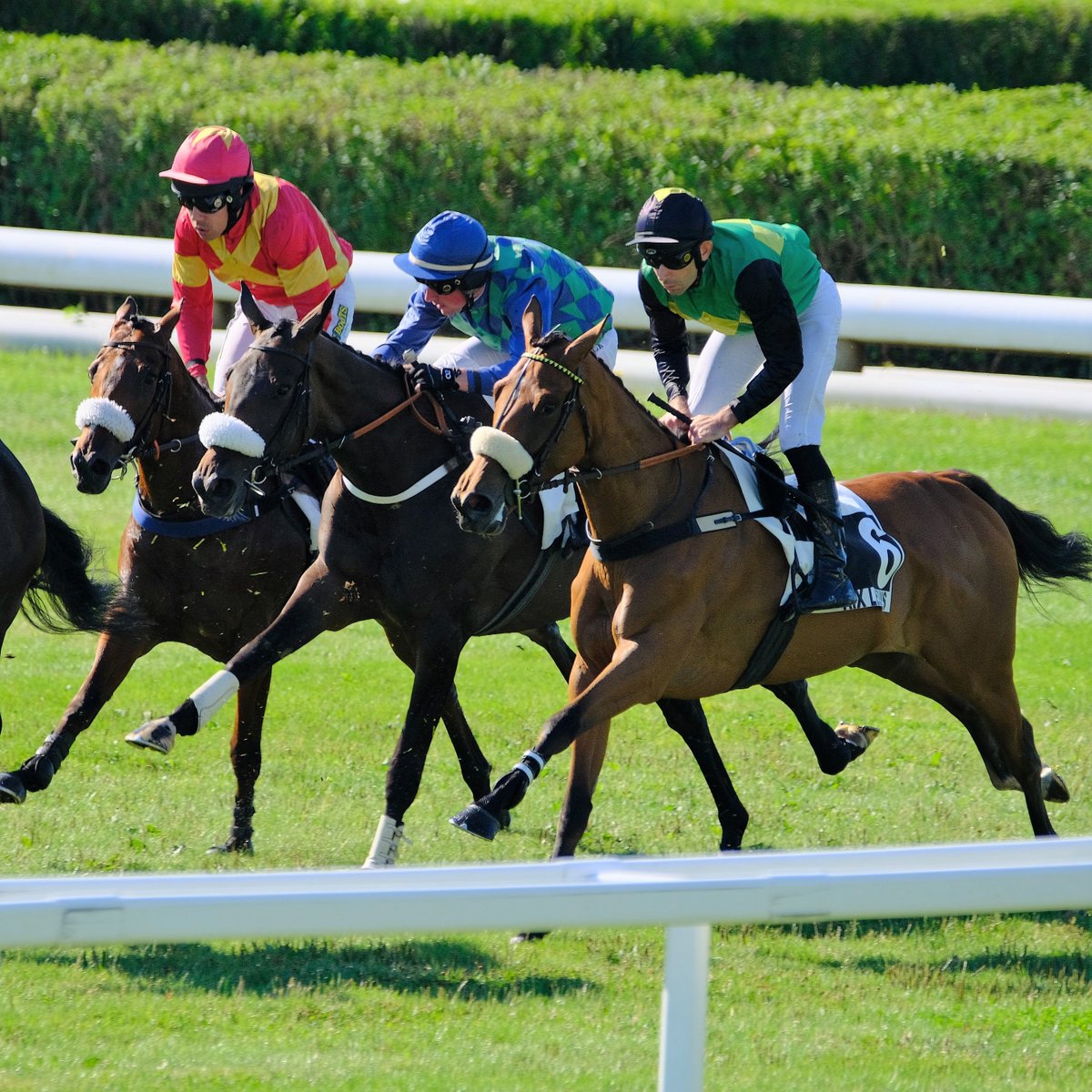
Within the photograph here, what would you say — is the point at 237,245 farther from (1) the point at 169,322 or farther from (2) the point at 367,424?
(2) the point at 367,424

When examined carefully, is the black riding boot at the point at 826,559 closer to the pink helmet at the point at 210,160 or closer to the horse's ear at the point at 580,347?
the horse's ear at the point at 580,347

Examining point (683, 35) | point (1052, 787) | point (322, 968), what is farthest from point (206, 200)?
point (683, 35)

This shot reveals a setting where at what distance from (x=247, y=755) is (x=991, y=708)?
96.4 inches

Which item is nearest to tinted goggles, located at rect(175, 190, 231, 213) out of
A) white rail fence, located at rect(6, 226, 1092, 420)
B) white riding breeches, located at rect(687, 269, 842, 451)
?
white riding breeches, located at rect(687, 269, 842, 451)

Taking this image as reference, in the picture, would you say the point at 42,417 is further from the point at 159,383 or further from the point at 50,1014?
the point at 50,1014

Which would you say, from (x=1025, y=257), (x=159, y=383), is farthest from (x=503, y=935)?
(x=1025, y=257)

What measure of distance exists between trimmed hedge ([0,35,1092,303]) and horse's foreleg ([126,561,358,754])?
7.45 metres

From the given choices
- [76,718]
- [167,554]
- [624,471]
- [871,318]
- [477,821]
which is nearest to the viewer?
[477,821]

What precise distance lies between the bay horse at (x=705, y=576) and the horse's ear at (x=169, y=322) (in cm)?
143

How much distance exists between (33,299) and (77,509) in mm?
4196

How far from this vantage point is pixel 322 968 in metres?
4.79

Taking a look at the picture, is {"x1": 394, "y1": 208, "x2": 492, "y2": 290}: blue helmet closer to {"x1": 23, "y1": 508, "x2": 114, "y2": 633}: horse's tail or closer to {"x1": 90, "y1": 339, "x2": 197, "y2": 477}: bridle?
{"x1": 90, "y1": 339, "x2": 197, "y2": 477}: bridle

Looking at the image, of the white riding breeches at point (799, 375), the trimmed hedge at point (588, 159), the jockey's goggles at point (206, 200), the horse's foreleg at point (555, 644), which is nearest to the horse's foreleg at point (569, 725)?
the white riding breeches at point (799, 375)

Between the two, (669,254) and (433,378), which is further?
(433,378)
